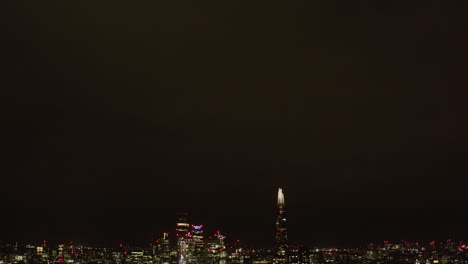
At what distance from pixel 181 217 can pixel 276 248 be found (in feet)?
25.8

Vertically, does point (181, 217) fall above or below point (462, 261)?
above

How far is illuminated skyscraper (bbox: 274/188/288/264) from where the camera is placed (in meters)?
53.2

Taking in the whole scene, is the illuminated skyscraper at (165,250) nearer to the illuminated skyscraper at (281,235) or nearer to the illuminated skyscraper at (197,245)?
the illuminated skyscraper at (197,245)

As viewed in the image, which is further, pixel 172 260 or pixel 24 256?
pixel 172 260

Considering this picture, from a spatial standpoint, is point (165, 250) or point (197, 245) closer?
point (197, 245)

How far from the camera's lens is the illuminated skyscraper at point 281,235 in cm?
5322

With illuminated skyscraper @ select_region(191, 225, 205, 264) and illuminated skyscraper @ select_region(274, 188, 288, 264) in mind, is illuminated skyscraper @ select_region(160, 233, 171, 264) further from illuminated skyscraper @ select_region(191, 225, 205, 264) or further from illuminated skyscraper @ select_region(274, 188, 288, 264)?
illuminated skyscraper @ select_region(274, 188, 288, 264)

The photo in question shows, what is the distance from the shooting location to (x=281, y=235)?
5497 cm

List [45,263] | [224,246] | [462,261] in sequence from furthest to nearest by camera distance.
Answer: [224,246] → [462,261] → [45,263]

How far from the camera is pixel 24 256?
45469 mm

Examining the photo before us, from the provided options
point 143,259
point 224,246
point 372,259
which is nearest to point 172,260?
point 143,259

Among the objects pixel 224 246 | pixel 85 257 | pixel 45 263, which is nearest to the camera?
pixel 45 263

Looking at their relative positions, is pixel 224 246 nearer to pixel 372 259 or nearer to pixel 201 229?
pixel 201 229

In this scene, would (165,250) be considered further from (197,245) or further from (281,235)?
(281,235)
